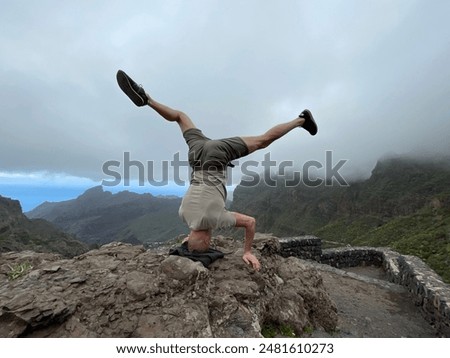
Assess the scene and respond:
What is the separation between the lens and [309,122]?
16.3 feet

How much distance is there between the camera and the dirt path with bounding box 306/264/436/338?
577 centimetres

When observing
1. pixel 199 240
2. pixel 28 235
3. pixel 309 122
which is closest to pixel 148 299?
pixel 199 240

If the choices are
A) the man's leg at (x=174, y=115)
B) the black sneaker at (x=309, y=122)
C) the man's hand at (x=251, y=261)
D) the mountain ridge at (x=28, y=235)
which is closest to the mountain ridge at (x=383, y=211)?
the black sneaker at (x=309, y=122)

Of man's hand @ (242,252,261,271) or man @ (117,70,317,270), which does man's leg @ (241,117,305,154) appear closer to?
man @ (117,70,317,270)

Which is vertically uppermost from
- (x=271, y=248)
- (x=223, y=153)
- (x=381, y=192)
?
(x=381, y=192)

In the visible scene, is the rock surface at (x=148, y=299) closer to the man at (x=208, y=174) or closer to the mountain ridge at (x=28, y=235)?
the man at (x=208, y=174)

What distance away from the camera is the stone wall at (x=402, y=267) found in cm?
675

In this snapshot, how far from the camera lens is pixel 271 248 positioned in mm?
5840

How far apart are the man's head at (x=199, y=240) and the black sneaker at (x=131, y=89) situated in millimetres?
2152

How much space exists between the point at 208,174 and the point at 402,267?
996cm

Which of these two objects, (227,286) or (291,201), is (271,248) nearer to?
(227,286)
